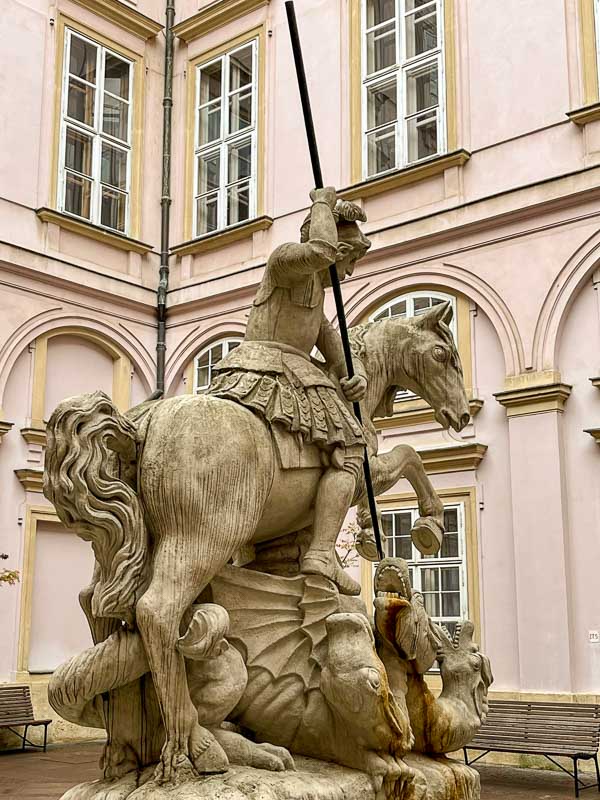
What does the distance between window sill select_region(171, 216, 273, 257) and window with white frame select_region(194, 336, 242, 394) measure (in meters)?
1.19

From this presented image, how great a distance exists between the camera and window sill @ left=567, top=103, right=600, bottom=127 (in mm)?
8961

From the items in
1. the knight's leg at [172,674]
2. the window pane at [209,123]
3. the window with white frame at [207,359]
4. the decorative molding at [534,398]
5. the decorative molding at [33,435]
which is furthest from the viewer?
the window pane at [209,123]

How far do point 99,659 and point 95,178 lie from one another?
9991mm

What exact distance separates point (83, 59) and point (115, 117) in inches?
29.7

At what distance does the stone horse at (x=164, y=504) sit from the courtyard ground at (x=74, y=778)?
14.4 ft

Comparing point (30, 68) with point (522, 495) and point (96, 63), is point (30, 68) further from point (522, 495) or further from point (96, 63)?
point (522, 495)

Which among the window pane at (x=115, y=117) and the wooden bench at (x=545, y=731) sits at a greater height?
the window pane at (x=115, y=117)

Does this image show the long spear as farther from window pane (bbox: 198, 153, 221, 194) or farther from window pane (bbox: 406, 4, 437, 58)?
window pane (bbox: 198, 153, 221, 194)

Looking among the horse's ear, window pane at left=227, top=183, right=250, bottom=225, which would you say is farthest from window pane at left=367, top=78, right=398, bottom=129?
the horse's ear

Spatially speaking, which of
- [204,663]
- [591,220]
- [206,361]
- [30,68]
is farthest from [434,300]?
[204,663]

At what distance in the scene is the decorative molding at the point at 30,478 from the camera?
1030 cm

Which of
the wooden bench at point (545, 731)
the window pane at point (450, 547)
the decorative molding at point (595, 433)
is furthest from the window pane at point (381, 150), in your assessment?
the wooden bench at point (545, 731)

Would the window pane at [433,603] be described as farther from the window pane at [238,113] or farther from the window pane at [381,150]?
the window pane at [238,113]

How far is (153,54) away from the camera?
1299 cm
